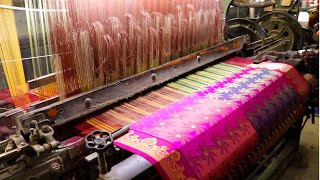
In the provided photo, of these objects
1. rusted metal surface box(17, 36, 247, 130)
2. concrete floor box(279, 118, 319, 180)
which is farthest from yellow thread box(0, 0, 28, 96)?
concrete floor box(279, 118, 319, 180)

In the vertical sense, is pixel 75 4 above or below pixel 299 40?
above

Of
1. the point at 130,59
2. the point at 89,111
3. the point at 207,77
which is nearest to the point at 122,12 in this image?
the point at 130,59

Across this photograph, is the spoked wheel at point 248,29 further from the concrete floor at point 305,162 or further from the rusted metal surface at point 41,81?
the rusted metal surface at point 41,81

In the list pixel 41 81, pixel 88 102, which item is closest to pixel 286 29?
pixel 88 102

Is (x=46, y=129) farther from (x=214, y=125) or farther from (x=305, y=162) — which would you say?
(x=305, y=162)

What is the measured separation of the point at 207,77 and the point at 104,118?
918mm

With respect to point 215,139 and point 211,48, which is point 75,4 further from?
point 211,48

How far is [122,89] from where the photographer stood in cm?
172

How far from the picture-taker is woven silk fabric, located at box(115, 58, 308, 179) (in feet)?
4.25

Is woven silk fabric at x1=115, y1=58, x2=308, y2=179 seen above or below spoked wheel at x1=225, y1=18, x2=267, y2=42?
below

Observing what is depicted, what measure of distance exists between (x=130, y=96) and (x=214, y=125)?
53 cm

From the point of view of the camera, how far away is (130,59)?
1815 millimetres

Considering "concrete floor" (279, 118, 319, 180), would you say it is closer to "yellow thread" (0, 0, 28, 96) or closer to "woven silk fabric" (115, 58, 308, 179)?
"woven silk fabric" (115, 58, 308, 179)

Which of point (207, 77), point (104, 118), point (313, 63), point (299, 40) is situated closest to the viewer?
point (104, 118)
